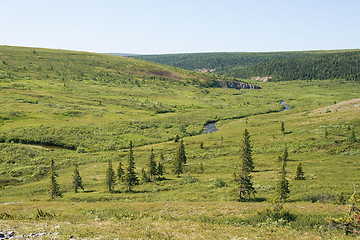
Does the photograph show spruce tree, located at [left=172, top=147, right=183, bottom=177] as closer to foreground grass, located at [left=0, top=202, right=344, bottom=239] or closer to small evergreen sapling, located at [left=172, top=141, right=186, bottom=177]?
small evergreen sapling, located at [left=172, top=141, right=186, bottom=177]

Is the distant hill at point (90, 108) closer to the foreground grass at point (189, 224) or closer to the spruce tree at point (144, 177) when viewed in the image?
the spruce tree at point (144, 177)

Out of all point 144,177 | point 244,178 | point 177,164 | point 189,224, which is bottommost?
point 144,177

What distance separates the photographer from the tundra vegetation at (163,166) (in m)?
21.8

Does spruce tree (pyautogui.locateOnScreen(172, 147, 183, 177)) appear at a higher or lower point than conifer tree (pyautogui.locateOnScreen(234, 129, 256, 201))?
lower

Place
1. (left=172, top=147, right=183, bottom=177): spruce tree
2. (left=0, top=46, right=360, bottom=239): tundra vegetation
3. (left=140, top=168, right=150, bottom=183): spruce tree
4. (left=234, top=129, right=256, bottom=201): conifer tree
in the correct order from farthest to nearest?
(left=172, top=147, right=183, bottom=177): spruce tree < (left=140, top=168, right=150, bottom=183): spruce tree < (left=234, top=129, right=256, bottom=201): conifer tree < (left=0, top=46, right=360, bottom=239): tundra vegetation

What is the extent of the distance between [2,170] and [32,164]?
20.0 ft

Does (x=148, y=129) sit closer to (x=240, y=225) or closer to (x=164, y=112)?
(x=164, y=112)

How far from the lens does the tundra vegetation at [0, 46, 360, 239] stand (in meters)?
21.8

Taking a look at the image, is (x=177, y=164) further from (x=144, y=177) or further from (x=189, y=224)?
(x=189, y=224)

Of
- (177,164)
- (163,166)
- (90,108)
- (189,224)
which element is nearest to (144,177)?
(177,164)

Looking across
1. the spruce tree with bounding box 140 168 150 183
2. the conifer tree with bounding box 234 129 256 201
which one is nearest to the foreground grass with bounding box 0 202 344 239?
the conifer tree with bounding box 234 129 256 201

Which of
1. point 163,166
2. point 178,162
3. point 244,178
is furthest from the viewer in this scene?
point 163,166

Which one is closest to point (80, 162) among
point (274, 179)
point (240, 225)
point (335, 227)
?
point (274, 179)

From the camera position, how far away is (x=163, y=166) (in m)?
58.6
